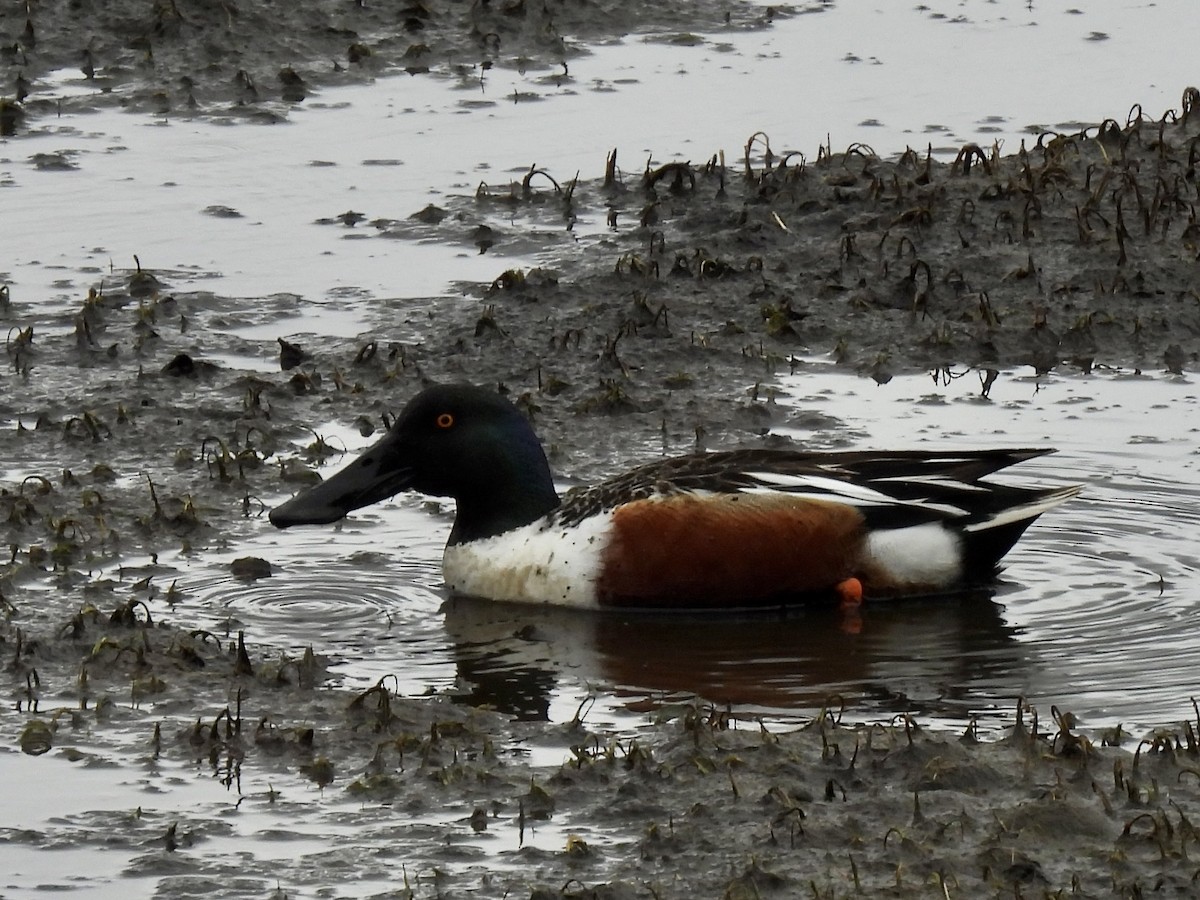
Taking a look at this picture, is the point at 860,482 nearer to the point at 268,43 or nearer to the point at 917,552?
the point at 917,552

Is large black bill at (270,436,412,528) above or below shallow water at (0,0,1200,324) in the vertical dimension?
below

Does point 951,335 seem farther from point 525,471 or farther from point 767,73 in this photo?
point 767,73

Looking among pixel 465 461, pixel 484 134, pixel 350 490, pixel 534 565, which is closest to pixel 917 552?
pixel 534 565

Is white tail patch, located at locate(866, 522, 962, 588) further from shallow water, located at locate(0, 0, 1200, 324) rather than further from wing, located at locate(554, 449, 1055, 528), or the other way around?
shallow water, located at locate(0, 0, 1200, 324)

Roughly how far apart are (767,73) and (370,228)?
3.49 metres

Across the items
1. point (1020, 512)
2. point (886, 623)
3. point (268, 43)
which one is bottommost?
point (886, 623)

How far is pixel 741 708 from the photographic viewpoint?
732cm

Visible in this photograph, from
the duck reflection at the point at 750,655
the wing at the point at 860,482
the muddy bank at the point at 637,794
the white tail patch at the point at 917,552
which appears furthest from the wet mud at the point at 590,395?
the white tail patch at the point at 917,552

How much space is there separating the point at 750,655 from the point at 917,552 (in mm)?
938

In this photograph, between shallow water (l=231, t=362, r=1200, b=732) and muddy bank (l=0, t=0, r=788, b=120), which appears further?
muddy bank (l=0, t=0, r=788, b=120)

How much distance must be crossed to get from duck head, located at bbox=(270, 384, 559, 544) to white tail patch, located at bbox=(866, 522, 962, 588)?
1.15 m

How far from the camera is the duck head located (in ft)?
29.4

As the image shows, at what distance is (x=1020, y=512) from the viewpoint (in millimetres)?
8695

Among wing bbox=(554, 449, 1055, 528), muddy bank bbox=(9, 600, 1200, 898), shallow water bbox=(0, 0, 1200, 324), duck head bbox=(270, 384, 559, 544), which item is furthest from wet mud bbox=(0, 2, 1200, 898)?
wing bbox=(554, 449, 1055, 528)
